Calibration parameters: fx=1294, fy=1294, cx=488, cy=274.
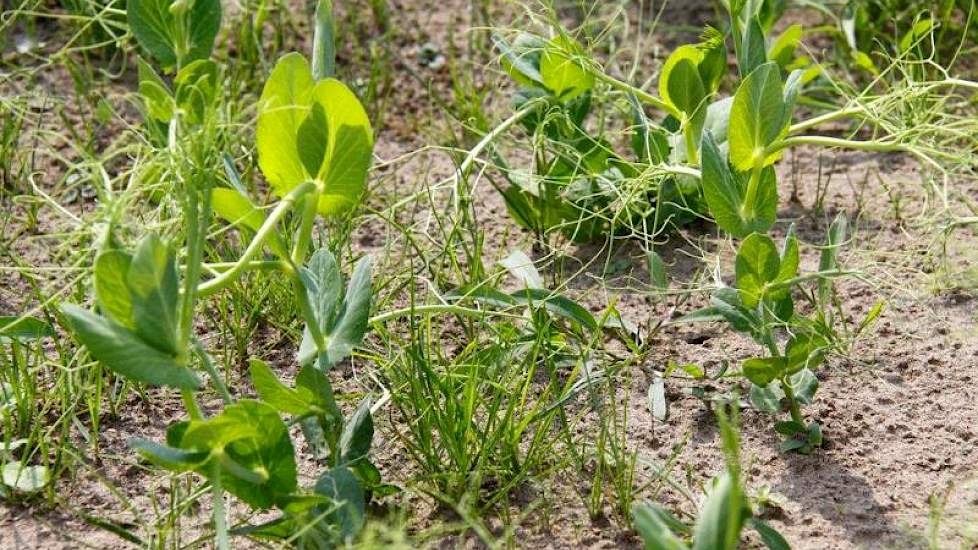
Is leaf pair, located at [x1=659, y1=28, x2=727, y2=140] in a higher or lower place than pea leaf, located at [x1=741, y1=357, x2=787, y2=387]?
higher

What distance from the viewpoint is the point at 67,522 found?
167 cm

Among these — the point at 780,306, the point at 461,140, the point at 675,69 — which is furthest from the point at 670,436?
the point at 461,140

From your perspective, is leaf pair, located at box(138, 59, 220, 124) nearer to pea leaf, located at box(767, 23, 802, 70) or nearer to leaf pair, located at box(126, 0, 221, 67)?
leaf pair, located at box(126, 0, 221, 67)

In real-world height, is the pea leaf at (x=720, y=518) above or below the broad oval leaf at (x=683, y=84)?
below

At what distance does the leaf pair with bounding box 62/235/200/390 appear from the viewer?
1325 millimetres

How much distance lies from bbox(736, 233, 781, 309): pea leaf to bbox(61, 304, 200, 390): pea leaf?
0.71 m

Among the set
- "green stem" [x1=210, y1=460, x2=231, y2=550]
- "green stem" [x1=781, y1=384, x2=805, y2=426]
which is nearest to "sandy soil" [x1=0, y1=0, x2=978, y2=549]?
"green stem" [x1=781, y1=384, x2=805, y2=426]

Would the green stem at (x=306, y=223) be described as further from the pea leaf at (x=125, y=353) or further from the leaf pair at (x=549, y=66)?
the leaf pair at (x=549, y=66)

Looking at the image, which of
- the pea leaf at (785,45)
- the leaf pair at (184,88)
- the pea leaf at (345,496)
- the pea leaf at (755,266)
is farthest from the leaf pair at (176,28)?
the pea leaf at (785,45)

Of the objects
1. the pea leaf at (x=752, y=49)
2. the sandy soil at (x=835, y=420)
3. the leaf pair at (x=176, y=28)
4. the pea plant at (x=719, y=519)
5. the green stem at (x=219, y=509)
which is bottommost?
the sandy soil at (x=835, y=420)

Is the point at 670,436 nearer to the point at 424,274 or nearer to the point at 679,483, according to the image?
the point at 679,483

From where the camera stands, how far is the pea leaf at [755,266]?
1652mm

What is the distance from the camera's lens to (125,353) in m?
1.35

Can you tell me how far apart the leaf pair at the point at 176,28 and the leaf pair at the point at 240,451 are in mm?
633
